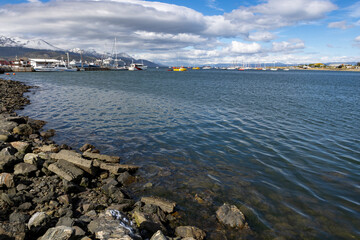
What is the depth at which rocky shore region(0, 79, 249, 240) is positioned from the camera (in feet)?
23.5

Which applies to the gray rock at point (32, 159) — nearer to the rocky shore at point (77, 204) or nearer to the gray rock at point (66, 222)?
the rocky shore at point (77, 204)

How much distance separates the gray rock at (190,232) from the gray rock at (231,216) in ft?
3.99

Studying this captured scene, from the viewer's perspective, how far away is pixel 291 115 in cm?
2873

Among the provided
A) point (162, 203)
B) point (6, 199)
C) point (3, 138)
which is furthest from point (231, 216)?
point (3, 138)

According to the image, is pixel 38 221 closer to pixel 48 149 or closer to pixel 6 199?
pixel 6 199

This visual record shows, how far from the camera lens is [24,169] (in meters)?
11.6

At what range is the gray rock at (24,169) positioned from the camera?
11.5m

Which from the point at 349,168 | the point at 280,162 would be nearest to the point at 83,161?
the point at 280,162

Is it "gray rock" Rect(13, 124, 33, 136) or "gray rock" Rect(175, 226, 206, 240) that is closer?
"gray rock" Rect(175, 226, 206, 240)

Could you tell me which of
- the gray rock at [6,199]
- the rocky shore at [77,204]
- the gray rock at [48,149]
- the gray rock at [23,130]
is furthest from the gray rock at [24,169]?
the gray rock at [23,130]

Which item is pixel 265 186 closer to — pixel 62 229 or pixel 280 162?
pixel 280 162

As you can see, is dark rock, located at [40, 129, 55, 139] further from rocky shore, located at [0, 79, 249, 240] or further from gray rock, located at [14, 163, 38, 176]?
gray rock, located at [14, 163, 38, 176]

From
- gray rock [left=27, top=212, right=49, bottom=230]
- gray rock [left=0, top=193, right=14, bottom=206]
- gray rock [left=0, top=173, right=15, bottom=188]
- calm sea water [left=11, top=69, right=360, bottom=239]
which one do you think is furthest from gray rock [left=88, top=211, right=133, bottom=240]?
gray rock [left=0, top=173, right=15, bottom=188]

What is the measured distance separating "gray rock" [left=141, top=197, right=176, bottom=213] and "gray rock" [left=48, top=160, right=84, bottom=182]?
3.85 metres
